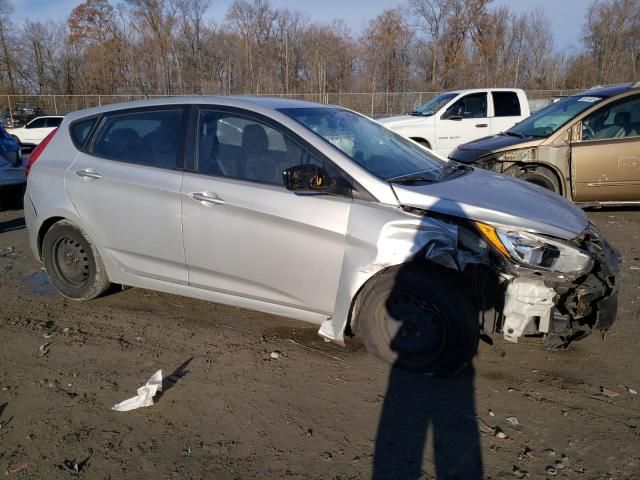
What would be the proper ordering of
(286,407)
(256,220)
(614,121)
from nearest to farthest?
(286,407)
(256,220)
(614,121)

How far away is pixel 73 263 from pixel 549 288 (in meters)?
3.78

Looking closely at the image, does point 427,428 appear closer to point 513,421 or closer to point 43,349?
point 513,421

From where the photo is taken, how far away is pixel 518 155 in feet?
23.2

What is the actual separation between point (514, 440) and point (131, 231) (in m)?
3.00

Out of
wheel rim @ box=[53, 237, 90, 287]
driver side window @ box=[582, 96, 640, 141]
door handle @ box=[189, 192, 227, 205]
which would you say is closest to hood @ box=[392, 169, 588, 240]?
door handle @ box=[189, 192, 227, 205]

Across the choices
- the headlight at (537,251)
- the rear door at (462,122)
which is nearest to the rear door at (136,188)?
the headlight at (537,251)

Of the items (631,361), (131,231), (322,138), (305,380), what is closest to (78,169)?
(131,231)

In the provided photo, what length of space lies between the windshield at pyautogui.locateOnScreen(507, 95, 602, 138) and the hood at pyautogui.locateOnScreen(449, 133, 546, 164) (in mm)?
240

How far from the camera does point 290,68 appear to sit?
45.9 metres

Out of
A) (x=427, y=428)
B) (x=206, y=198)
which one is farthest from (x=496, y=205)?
(x=206, y=198)

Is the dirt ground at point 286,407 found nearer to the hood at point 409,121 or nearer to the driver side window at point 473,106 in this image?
the hood at point 409,121

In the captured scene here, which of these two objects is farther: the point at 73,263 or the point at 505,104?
the point at 505,104

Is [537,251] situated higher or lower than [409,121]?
lower

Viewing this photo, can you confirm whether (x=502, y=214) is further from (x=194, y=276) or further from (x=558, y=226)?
(x=194, y=276)
